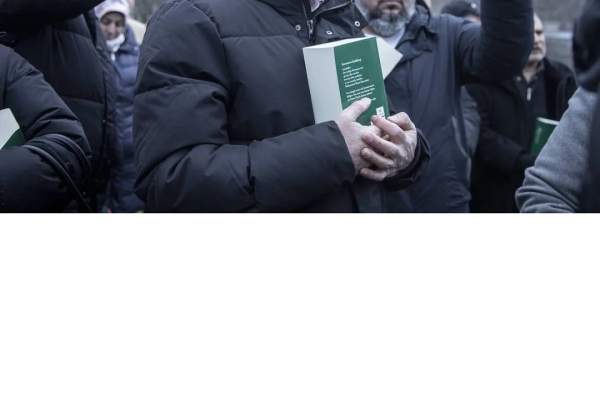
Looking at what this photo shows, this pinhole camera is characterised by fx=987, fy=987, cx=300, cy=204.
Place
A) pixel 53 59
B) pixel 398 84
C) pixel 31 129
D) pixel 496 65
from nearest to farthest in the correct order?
pixel 31 129 < pixel 53 59 < pixel 496 65 < pixel 398 84

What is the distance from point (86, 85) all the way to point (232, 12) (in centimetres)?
94

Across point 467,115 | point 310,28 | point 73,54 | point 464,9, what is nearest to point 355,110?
point 310,28

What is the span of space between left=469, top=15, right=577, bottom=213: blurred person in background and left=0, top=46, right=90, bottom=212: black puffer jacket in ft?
7.47

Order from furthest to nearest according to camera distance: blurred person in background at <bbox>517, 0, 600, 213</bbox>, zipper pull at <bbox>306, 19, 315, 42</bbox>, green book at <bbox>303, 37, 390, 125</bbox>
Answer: zipper pull at <bbox>306, 19, 315, 42</bbox> < green book at <bbox>303, 37, 390, 125</bbox> < blurred person in background at <bbox>517, 0, 600, 213</bbox>

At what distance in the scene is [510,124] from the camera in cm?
423

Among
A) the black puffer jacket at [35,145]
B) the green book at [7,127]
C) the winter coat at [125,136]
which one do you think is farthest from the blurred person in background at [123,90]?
the green book at [7,127]

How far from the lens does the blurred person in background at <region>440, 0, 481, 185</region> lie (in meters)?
3.32

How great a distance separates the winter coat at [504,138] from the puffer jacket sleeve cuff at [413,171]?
2.15 metres

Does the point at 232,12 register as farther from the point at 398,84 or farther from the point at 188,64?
the point at 398,84

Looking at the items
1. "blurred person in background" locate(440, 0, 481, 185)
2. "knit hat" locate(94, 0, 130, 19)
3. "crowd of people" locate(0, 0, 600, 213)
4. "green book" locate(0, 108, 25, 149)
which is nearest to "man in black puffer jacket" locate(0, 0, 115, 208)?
"crowd of people" locate(0, 0, 600, 213)

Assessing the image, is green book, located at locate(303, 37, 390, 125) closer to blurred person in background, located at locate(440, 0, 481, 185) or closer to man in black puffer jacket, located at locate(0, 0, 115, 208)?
man in black puffer jacket, located at locate(0, 0, 115, 208)

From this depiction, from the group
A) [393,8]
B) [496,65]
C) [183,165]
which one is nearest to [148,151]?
[183,165]

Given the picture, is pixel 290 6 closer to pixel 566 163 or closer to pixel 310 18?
pixel 310 18

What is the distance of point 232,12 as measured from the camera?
71.7 inches
